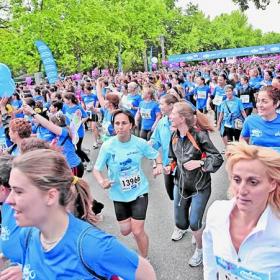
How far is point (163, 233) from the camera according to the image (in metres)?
5.74

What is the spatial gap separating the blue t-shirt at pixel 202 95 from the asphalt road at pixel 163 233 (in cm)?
583

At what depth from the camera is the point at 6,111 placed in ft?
27.3

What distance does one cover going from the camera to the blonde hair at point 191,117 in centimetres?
440

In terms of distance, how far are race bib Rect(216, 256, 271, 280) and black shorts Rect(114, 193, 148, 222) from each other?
6.63 feet

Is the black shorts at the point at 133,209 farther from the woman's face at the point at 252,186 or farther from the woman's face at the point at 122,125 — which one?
the woman's face at the point at 252,186

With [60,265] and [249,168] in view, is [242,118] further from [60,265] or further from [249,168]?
[60,265]

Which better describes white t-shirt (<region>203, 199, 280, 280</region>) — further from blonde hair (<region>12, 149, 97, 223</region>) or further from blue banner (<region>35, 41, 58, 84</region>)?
blue banner (<region>35, 41, 58, 84</region>)

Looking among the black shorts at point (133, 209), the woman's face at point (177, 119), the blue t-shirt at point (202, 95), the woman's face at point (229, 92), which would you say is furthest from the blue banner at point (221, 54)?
the black shorts at point (133, 209)

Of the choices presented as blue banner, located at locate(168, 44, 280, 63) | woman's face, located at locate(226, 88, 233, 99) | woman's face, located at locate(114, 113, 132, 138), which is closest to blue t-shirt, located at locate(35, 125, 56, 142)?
woman's face, located at locate(114, 113, 132, 138)

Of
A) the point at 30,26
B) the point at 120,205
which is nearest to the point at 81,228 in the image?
the point at 120,205

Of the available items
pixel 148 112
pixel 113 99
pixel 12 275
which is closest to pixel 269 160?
pixel 12 275

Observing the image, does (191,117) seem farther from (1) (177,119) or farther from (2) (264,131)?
(2) (264,131)

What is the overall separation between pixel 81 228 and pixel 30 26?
82.3 ft

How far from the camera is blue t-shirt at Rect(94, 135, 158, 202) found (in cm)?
445
